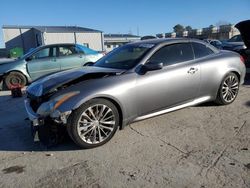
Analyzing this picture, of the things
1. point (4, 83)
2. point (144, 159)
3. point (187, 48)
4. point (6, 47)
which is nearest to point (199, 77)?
point (187, 48)

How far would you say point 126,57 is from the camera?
4879 millimetres

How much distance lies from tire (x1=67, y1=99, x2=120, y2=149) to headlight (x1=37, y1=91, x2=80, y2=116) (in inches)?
8.6

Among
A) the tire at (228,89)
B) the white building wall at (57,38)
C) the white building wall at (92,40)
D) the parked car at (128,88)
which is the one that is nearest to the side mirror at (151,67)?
the parked car at (128,88)

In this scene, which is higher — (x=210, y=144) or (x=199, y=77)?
(x=199, y=77)

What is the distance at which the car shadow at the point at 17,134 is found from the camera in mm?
4027

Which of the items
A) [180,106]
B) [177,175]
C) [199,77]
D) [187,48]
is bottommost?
[177,175]

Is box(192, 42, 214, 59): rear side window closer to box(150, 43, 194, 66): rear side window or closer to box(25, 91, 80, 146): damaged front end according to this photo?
box(150, 43, 194, 66): rear side window

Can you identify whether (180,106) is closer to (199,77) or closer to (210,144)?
(199,77)

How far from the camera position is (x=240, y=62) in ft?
18.9

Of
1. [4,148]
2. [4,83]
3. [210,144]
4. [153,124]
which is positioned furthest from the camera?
[4,83]

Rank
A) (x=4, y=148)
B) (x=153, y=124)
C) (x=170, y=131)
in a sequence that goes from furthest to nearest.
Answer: (x=153, y=124)
(x=170, y=131)
(x=4, y=148)

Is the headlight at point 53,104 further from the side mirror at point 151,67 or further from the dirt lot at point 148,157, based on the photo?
the side mirror at point 151,67

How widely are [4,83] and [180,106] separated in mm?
6551

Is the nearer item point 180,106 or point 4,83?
point 180,106
